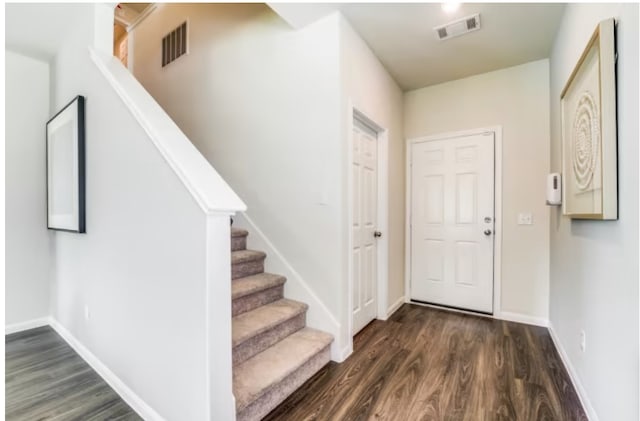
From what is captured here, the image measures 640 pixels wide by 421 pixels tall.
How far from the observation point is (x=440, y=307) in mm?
3348

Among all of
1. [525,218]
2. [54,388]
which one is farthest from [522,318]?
[54,388]

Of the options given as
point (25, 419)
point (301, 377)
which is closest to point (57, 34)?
point (25, 419)

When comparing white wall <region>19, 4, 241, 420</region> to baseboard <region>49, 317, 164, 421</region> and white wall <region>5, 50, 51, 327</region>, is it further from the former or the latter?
white wall <region>5, 50, 51, 327</region>

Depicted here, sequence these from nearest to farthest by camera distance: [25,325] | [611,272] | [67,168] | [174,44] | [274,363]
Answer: [611,272] → [274,363] → [67,168] → [25,325] → [174,44]

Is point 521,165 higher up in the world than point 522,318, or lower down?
higher up

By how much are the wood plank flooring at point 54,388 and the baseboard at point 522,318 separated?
3.19 meters

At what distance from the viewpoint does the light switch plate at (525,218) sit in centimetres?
291

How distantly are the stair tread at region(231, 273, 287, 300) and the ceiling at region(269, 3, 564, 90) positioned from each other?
198 cm

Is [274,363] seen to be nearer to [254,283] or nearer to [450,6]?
[254,283]

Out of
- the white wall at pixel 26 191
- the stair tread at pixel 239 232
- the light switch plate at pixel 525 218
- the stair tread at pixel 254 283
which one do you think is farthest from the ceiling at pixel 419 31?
the stair tread at pixel 254 283

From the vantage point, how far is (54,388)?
1862 mm

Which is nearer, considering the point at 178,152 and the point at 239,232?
the point at 178,152

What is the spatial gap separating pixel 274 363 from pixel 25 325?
8.51ft

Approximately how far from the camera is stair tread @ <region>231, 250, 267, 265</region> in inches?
91.2
